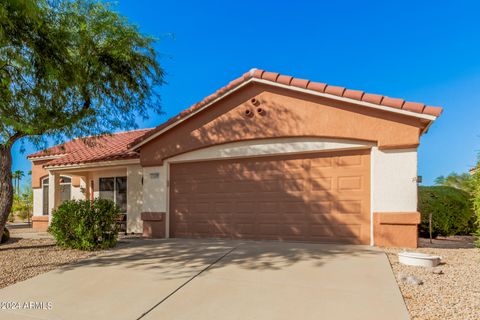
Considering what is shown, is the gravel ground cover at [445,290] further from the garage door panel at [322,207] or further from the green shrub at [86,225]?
the green shrub at [86,225]

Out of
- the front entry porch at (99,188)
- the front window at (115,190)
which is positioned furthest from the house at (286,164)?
the front window at (115,190)

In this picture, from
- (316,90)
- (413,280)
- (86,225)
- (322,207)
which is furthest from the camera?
(322,207)

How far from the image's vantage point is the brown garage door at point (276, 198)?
27.8 feet

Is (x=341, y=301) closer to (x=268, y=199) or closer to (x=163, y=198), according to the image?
(x=268, y=199)

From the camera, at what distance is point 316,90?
8641mm

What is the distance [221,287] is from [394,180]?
214 inches

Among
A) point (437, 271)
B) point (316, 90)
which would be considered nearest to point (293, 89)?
point (316, 90)

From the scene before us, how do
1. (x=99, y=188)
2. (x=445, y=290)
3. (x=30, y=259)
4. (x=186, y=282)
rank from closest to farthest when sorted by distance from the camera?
(x=445, y=290) → (x=186, y=282) → (x=30, y=259) → (x=99, y=188)

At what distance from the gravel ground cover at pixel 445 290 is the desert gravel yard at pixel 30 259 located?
22.5 ft

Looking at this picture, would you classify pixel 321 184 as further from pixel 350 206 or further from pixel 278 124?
pixel 278 124

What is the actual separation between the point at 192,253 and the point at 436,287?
16.5 ft

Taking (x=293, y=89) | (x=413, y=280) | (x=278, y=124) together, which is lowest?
(x=413, y=280)

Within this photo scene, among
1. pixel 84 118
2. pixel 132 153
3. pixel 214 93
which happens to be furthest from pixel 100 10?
pixel 132 153

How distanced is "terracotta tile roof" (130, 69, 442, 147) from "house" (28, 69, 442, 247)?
0.10 ft
